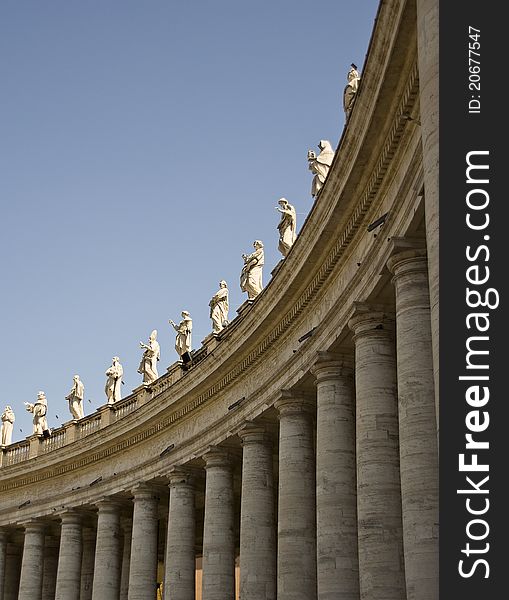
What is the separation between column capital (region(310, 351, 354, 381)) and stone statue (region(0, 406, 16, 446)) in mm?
54958

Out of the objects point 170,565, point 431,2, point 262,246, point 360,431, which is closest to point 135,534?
point 170,565

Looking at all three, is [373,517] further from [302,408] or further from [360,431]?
[302,408]

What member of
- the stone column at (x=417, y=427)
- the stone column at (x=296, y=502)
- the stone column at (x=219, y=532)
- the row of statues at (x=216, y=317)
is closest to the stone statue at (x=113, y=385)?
the row of statues at (x=216, y=317)

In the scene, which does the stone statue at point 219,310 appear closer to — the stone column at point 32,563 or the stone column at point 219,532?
the stone column at point 219,532

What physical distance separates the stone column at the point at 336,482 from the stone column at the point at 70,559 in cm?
3709

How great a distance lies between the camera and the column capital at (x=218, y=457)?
5428 cm

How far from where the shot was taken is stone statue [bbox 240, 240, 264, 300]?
5550 centimetres

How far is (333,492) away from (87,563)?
145 ft

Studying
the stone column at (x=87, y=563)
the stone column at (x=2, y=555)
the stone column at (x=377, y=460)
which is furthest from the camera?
the stone column at (x=2, y=555)

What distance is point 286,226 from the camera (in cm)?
5059

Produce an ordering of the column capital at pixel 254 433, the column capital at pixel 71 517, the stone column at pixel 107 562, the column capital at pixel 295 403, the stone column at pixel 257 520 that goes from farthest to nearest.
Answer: the column capital at pixel 71 517, the stone column at pixel 107 562, the column capital at pixel 254 433, the stone column at pixel 257 520, the column capital at pixel 295 403

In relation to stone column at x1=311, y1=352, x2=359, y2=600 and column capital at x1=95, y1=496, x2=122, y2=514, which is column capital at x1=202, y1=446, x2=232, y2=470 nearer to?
stone column at x1=311, y1=352, x2=359, y2=600

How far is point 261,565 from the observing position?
47062 millimetres

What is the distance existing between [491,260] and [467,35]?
487 cm
